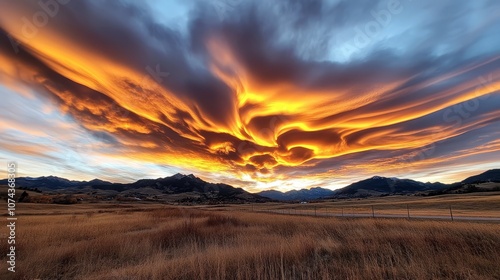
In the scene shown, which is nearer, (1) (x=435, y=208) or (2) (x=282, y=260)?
(2) (x=282, y=260)

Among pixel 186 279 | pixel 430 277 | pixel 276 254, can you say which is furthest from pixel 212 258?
pixel 430 277

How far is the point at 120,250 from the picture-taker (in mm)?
11133

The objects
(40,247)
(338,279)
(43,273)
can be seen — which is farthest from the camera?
(40,247)

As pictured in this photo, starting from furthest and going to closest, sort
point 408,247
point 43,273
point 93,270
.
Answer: point 408,247 → point 93,270 → point 43,273

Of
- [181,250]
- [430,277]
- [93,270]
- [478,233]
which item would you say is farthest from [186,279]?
[478,233]

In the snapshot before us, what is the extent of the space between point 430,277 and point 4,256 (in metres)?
15.2

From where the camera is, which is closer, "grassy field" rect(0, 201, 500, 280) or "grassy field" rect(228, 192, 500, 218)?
"grassy field" rect(0, 201, 500, 280)

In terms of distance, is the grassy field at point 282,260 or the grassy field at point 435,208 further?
the grassy field at point 435,208

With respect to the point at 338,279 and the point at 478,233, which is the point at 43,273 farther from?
the point at 478,233

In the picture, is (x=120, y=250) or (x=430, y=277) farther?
(x=120, y=250)

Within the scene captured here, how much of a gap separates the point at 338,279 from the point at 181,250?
24.8 ft

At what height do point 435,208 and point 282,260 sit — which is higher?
point 282,260

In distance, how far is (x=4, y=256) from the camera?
10.1 meters

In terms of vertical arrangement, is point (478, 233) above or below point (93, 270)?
above
